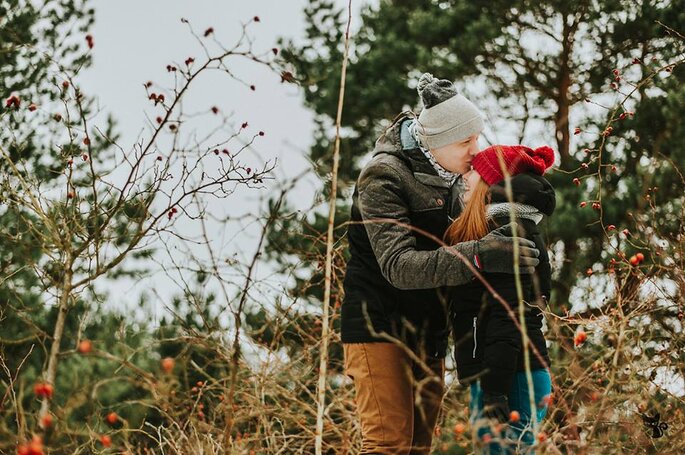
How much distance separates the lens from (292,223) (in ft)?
23.5

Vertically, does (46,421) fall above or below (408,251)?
below

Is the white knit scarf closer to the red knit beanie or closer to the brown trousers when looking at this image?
the red knit beanie

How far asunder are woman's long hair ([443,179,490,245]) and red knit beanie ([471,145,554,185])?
0.04 meters

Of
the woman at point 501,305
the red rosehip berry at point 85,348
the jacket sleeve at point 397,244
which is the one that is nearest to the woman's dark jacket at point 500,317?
the woman at point 501,305

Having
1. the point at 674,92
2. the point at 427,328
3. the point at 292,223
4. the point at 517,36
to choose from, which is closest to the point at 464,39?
the point at 517,36

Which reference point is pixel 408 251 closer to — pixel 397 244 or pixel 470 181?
pixel 397 244

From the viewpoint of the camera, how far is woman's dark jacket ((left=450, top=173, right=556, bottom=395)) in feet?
7.45

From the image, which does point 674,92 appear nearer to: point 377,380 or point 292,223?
point 292,223

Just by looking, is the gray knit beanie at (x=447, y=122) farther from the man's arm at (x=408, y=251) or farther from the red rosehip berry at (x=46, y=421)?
the red rosehip berry at (x=46, y=421)

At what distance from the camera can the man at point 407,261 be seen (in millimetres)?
2295

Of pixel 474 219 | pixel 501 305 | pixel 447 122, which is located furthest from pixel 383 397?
pixel 447 122

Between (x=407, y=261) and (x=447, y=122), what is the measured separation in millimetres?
517

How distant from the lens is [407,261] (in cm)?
228

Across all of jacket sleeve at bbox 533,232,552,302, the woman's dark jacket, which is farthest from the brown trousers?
jacket sleeve at bbox 533,232,552,302
